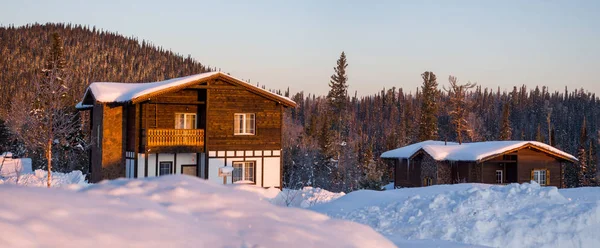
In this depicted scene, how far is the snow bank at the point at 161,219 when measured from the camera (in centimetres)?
279

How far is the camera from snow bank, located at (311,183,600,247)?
13109mm

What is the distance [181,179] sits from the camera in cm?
419

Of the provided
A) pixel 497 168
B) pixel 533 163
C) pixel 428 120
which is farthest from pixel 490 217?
pixel 428 120

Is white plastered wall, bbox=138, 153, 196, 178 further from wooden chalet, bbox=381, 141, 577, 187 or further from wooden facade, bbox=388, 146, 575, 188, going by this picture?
wooden facade, bbox=388, 146, 575, 188

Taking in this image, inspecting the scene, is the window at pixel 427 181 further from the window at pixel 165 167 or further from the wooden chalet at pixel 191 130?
the window at pixel 165 167

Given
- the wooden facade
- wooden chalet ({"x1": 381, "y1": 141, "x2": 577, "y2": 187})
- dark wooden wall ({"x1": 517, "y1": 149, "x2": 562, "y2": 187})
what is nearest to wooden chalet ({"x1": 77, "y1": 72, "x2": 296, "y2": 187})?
wooden chalet ({"x1": 381, "y1": 141, "x2": 577, "y2": 187})

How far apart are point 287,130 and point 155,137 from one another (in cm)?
7865

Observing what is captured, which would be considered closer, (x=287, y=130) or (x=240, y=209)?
(x=240, y=209)

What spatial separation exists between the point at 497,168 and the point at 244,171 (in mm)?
17255

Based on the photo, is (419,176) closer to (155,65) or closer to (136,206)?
(136,206)

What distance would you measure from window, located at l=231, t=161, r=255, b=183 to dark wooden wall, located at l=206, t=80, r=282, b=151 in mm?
835

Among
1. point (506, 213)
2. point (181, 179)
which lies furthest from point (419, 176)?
point (181, 179)

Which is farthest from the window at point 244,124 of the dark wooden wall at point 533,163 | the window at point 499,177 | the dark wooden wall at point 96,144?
the dark wooden wall at point 533,163

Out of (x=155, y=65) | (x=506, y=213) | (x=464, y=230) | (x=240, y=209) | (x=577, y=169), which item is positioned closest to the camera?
(x=240, y=209)
